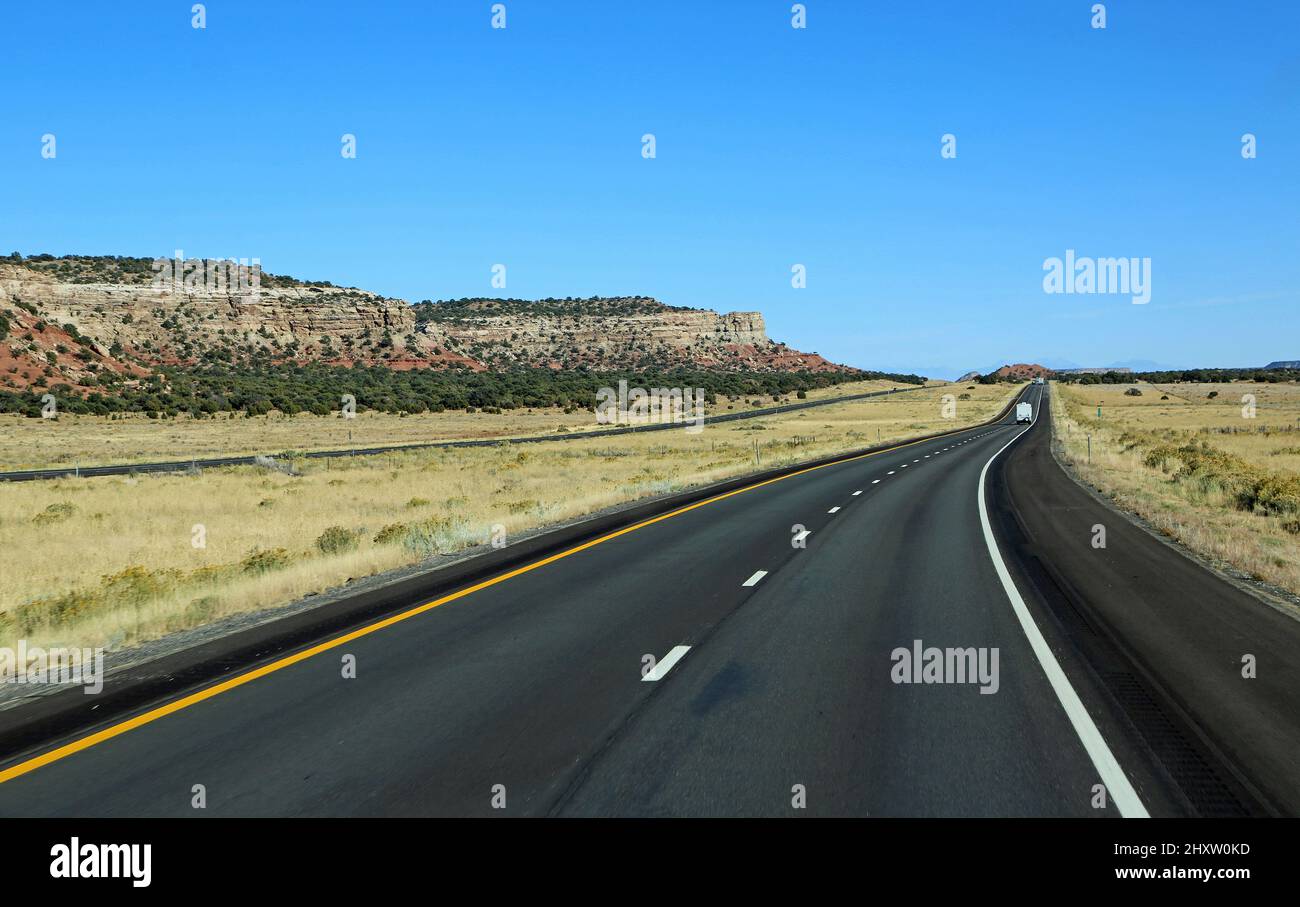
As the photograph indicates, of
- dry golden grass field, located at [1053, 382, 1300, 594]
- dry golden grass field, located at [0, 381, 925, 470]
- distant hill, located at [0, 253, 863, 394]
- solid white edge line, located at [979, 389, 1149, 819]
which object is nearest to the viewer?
solid white edge line, located at [979, 389, 1149, 819]

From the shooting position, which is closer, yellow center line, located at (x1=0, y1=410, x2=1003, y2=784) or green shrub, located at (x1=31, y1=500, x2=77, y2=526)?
yellow center line, located at (x1=0, y1=410, x2=1003, y2=784)

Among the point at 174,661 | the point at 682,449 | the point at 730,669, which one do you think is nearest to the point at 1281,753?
the point at 730,669

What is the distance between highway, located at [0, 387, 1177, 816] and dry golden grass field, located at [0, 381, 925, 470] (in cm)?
4302

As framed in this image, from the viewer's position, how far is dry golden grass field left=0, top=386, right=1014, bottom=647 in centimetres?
1214

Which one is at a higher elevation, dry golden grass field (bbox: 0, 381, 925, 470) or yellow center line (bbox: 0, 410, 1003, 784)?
dry golden grass field (bbox: 0, 381, 925, 470)

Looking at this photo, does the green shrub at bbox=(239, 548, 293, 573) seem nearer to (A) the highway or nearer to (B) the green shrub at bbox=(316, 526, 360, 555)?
(B) the green shrub at bbox=(316, 526, 360, 555)

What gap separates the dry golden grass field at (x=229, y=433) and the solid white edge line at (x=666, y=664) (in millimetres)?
44454

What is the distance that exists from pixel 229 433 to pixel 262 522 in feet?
164

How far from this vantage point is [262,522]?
2427cm

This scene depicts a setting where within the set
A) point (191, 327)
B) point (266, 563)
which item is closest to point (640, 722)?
point (266, 563)

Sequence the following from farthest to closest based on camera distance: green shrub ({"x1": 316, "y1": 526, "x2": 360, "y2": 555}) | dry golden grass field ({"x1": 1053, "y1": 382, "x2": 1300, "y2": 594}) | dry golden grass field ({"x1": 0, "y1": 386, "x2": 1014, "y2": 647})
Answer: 1. green shrub ({"x1": 316, "y1": 526, "x2": 360, "y2": 555})
2. dry golden grass field ({"x1": 1053, "y1": 382, "x2": 1300, "y2": 594})
3. dry golden grass field ({"x1": 0, "y1": 386, "x2": 1014, "y2": 647})

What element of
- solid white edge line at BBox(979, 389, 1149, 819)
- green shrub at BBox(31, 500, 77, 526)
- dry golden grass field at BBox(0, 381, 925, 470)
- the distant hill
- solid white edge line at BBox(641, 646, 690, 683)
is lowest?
solid white edge line at BBox(979, 389, 1149, 819)

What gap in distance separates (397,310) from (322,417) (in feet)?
231

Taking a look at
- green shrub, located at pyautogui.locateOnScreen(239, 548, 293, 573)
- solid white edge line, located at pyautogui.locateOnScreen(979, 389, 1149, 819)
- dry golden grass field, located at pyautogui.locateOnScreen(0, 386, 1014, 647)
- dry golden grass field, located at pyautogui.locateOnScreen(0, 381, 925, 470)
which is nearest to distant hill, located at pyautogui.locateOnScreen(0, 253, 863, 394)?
dry golden grass field, located at pyautogui.locateOnScreen(0, 381, 925, 470)
